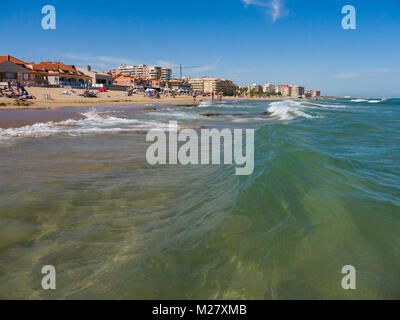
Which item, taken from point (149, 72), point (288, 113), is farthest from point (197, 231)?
point (149, 72)

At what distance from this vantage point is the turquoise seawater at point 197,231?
2.21 metres

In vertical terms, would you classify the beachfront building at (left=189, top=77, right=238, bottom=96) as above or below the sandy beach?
above

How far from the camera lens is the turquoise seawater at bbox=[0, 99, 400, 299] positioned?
2.21 m

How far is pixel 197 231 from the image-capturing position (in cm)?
304

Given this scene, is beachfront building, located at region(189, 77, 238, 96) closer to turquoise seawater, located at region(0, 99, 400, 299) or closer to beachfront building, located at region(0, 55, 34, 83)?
beachfront building, located at region(0, 55, 34, 83)

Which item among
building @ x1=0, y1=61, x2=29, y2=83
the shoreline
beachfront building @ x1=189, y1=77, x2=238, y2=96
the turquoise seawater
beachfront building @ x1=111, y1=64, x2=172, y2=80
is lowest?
the turquoise seawater

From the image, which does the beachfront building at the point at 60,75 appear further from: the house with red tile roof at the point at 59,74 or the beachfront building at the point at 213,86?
the beachfront building at the point at 213,86

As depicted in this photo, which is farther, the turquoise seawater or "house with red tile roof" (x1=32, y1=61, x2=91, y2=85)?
"house with red tile roof" (x1=32, y1=61, x2=91, y2=85)

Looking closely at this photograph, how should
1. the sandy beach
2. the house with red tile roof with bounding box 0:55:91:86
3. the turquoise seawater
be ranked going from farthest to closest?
the house with red tile roof with bounding box 0:55:91:86 → the sandy beach → the turquoise seawater

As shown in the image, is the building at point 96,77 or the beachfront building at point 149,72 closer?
the building at point 96,77

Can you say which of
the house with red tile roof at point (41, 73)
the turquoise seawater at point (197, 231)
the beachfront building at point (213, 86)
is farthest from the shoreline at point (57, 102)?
the beachfront building at point (213, 86)

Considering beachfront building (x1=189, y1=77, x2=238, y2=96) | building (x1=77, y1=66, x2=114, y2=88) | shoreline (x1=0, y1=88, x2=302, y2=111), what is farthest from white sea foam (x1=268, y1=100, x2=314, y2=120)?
beachfront building (x1=189, y1=77, x2=238, y2=96)

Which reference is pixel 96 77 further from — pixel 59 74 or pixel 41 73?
pixel 41 73
